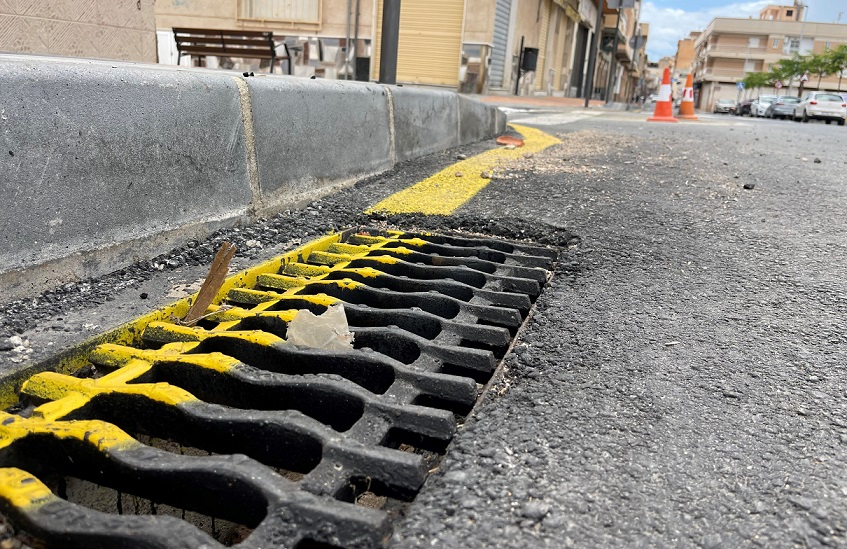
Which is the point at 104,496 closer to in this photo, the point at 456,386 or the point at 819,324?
the point at 456,386

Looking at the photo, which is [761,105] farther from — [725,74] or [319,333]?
[319,333]

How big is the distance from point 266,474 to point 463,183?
3.05m

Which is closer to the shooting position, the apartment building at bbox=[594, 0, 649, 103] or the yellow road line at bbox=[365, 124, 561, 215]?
the yellow road line at bbox=[365, 124, 561, 215]

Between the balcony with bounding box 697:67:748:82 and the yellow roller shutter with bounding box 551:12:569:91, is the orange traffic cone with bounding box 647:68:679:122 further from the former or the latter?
the balcony with bounding box 697:67:748:82

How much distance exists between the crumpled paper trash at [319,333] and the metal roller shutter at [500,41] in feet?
53.8

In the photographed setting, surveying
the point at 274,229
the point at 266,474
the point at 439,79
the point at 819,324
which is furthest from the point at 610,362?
the point at 439,79

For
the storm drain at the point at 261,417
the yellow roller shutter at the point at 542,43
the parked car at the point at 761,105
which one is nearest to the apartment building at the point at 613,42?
the yellow roller shutter at the point at 542,43

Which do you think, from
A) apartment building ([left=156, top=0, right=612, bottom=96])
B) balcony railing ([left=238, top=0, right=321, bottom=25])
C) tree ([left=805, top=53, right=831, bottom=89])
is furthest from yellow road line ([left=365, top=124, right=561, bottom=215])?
tree ([left=805, top=53, right=831, bottom=89])

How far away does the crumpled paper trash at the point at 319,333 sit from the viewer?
1.94m

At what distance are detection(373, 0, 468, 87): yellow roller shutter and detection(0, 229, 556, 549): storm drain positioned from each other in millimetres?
15585

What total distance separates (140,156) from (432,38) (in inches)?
625

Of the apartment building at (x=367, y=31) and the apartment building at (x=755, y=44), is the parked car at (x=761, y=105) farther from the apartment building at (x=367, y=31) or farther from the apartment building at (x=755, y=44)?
the apartment building at (x=755, y=44)

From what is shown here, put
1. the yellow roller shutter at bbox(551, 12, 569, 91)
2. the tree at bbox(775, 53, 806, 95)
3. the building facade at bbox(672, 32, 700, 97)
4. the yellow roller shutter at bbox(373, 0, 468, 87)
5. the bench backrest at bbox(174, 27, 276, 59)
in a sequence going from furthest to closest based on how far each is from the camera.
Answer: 1. the building facade at bbox(672, 32, 700, 97)
2. the tree at bbox(775, 53, 806, 95)
3. the yellow roller shutter at bbox(551, 12, 569, 91)
4. the yellow roller shutter at bbox(373, 0, 468, 87)
5. the bench backrest at bbox(174, 27, 276, 59)

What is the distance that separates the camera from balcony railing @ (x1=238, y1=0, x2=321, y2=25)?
1691 cm
